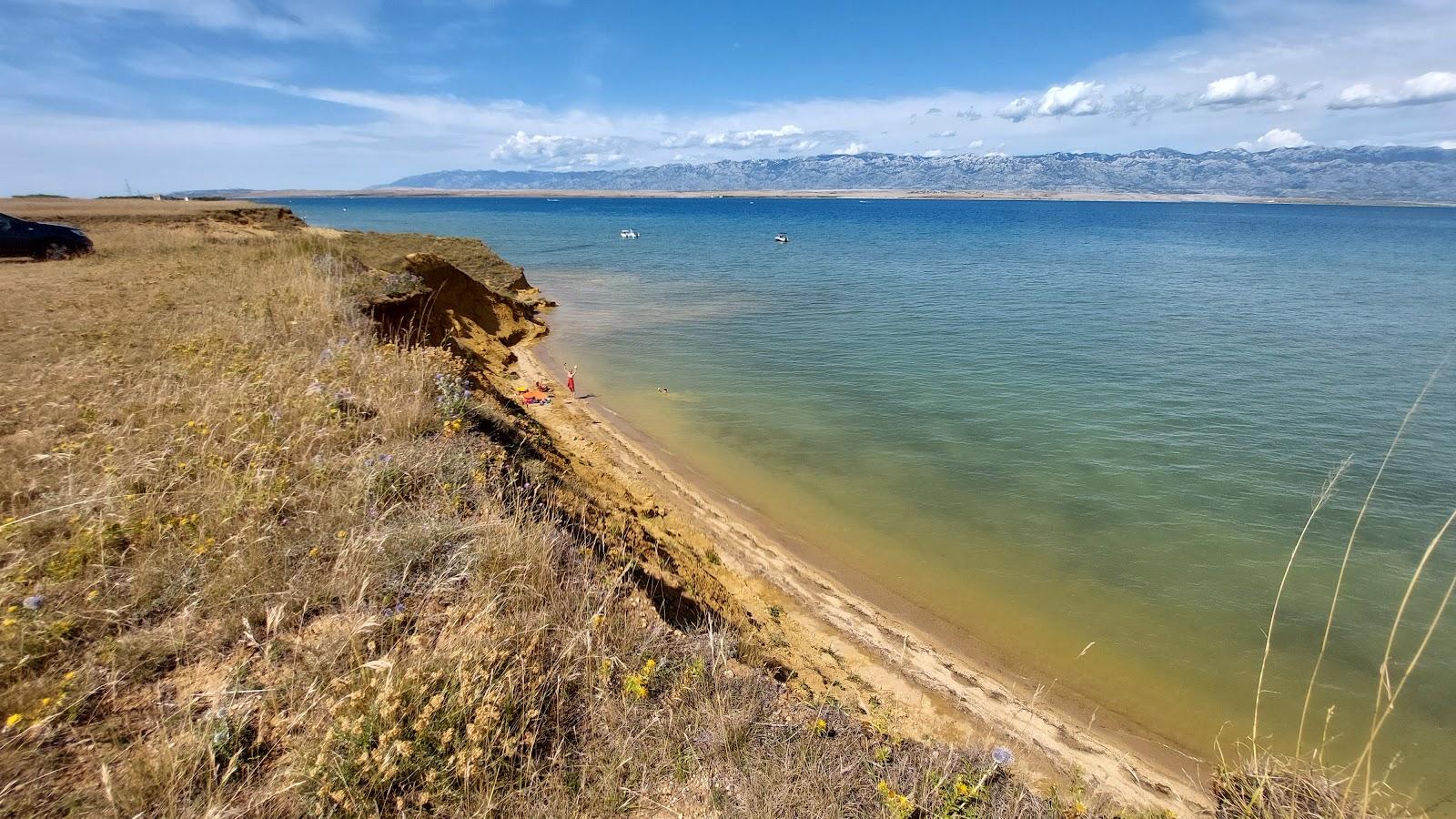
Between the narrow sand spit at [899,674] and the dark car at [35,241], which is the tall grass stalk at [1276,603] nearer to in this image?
the narrow sand spit at [899,674]

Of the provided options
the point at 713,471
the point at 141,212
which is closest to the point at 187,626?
the point at 713,471

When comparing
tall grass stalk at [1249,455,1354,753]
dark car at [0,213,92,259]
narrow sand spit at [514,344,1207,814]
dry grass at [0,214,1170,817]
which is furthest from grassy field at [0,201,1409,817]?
dark car at [0,213,92,259]

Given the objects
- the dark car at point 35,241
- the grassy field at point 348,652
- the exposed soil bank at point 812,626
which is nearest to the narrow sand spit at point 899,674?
the exposed soil bank at point 812,626

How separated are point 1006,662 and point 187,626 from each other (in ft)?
28.8

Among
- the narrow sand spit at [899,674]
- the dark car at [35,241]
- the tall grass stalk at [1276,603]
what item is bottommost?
the narrow sand spit at [899,674]

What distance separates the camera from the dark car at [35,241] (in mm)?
15383

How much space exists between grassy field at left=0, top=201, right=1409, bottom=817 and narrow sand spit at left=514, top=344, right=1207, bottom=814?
164 centimetres

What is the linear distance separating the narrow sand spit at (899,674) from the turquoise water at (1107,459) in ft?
2.14

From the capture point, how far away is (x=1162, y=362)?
20594 mm

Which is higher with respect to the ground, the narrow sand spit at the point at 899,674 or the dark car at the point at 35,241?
the dark car at the point at 35,241

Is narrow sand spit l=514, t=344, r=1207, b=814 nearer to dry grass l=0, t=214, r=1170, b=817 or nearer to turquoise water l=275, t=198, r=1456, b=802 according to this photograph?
turquoise water l=275, t=198, r=1456, b=802

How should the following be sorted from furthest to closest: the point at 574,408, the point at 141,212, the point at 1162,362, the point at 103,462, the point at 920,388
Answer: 1. the point at 141,212
2. the point at 1162,362
3. the point at 920,388
4. the point at 574,408
5. the point at 103,462

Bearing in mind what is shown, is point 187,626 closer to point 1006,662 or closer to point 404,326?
point 1006,662

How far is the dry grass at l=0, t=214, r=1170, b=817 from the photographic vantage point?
2.68 m
